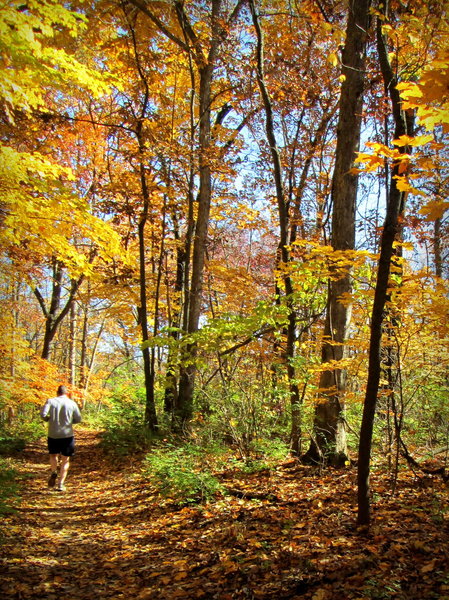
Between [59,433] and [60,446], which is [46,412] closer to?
[59,433]

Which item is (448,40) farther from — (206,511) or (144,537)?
(144,537)

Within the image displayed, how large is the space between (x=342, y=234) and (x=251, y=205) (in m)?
8.33

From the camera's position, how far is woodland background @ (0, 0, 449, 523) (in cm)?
386

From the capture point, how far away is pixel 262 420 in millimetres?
5816

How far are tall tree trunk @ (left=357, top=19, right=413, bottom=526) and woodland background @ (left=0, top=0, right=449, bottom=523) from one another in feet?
0.08

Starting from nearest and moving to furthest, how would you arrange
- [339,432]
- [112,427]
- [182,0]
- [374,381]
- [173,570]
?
[374,381] → [173,570] → [339,432] → [182,0] → [112,427]

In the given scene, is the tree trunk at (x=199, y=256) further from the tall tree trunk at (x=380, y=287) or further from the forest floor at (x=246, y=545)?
the tall tree trunk at (x=380, y=287)

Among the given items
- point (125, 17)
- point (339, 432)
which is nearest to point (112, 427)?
point (339, 432)

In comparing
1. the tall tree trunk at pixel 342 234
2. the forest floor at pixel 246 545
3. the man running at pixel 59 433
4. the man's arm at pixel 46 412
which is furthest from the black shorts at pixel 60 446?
the tall tree trunk at pixel 342 234

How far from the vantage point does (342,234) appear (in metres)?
5.40

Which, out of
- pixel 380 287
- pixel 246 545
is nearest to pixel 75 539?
pixel 246 545

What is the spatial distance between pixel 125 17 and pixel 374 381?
954cm

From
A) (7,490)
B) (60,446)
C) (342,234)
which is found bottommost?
(7,490)

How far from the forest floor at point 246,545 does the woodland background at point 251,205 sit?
569 mm
